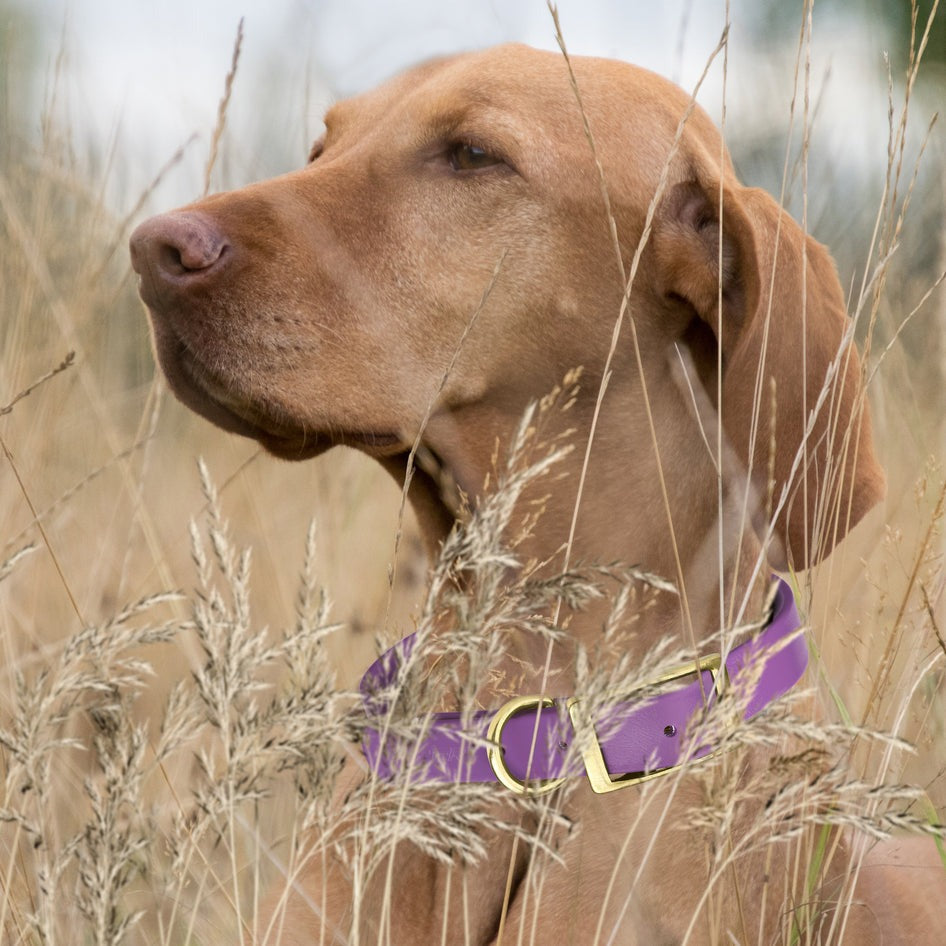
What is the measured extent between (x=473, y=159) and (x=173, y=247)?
602 millimetres

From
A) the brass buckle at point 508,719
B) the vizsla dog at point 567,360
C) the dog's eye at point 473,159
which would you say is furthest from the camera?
the dog's eye at point 473,159

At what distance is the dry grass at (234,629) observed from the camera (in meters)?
1.07

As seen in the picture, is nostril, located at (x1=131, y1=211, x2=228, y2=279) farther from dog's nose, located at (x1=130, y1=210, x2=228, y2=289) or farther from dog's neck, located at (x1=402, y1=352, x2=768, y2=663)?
dog's neck, located at (x1=402, y1=352, x2=768, y2=663)

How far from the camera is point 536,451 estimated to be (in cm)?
217

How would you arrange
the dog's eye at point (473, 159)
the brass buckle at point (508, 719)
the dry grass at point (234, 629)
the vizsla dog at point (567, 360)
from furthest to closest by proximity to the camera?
the dog's eye at point (473, 159), the vizsla dog at point (567, 360), the brass buckle at point (508, 719), the dry grass at point (234, 629)

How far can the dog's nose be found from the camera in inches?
74.1

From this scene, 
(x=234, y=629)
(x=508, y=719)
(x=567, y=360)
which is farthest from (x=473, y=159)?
(x=234, y=629)

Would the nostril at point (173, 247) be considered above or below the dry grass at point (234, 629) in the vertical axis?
above

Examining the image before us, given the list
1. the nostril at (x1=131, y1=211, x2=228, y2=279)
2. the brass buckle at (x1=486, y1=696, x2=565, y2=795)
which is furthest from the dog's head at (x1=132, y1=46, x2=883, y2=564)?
the brass buckle at (x1=486, y1=696, x2=565, y2=795)

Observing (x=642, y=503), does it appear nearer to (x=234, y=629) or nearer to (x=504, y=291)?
(x=504, y=291)

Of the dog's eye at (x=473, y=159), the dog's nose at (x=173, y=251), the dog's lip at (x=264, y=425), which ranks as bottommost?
the dog's lip at (x=264, y=425)

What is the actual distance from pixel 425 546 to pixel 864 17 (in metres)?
2.94

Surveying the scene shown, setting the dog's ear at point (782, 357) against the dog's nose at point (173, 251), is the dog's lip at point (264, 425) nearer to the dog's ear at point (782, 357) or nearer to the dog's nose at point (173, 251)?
the dog's nose at point (173, 251)

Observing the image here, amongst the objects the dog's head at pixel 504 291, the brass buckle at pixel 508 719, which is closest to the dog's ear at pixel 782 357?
the dog's head at pixel 504 291
